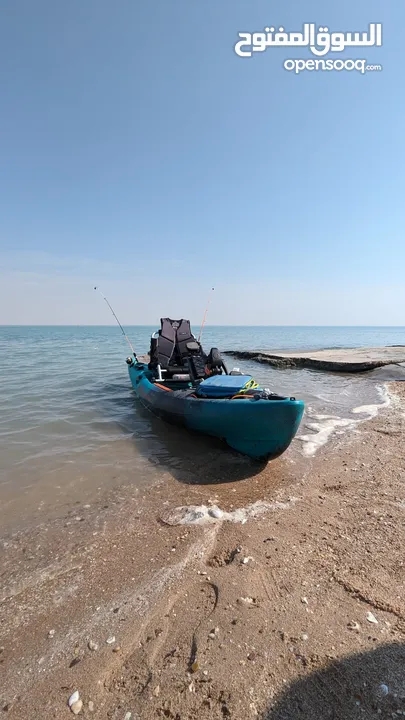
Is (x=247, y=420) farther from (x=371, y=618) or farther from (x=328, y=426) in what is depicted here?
(x=328, y=426)

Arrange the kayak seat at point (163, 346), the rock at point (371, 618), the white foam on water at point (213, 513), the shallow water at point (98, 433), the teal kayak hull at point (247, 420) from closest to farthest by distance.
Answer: the rock at point (371, 618)
the white foam on water at point (213, 513)
the teal kayak hull at point (247, 420)
the shallow water at point (98, 433)
the kayak seat at point (163, 346)

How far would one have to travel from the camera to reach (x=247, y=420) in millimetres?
5926

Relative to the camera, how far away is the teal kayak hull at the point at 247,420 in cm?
564

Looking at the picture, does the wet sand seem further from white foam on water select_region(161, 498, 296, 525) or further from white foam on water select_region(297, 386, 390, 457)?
white foam on water select_region(297, 386, 390, 457)

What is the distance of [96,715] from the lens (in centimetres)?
206

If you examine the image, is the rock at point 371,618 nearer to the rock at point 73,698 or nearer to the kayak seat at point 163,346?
the rock at point 73,698

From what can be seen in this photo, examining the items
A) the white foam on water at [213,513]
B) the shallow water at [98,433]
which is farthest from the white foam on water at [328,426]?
the white foam on water at [213,513]

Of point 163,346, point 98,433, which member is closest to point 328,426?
point 163,346

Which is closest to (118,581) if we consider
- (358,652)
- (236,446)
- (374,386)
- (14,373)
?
(358,652)

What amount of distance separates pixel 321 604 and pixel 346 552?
88 centimetres

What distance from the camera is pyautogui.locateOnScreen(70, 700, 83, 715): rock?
2080 mm

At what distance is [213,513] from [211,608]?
1666 millimetres

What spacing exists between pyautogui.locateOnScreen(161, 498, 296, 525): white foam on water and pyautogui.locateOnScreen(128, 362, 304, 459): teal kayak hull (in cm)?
125

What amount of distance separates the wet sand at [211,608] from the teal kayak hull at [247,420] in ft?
3.34
